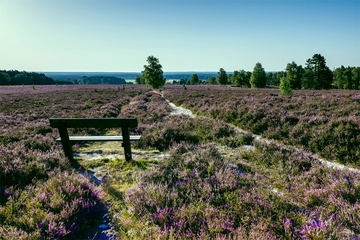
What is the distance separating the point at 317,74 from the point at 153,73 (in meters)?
42.2

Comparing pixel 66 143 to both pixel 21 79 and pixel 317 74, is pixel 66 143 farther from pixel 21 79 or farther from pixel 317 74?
pixel 21 79

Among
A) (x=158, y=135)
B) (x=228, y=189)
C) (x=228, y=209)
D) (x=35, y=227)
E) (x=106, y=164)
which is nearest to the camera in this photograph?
(x=35, y=227)

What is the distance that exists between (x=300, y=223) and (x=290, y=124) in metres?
7.10

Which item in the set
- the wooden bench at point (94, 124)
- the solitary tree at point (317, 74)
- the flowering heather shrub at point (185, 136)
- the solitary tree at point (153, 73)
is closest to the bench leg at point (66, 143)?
the wooden bench at point (94, 124)

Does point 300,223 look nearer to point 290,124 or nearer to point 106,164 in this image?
point 106,164

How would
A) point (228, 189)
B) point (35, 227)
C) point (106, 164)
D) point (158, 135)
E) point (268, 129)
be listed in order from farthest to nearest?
point (268, 129) → point (158, 135) → point (106, 164) → point (228, 189) → point (35, 227)

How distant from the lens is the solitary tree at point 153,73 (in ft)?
162

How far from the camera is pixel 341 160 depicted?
6246 mm

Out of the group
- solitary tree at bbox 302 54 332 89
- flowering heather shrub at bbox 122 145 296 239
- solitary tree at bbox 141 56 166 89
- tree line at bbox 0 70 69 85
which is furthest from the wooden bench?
tree line at bbox 0 70 69 85

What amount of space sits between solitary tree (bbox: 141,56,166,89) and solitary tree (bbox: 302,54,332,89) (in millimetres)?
38477

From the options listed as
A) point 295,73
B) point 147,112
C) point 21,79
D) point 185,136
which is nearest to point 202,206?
point 185,136

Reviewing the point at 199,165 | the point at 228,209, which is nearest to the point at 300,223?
the point at 228,209

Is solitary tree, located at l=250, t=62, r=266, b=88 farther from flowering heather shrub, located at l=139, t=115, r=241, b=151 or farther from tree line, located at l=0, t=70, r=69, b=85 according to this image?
tree line, located at l=0, t=70, r=69, b=85

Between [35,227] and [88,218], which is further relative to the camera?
[88,218]
